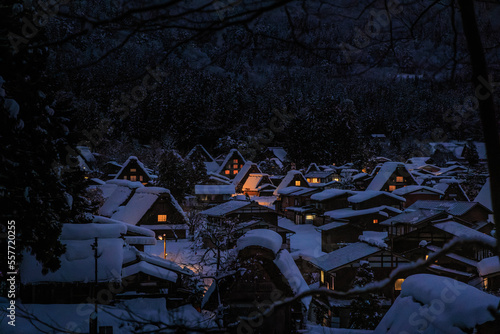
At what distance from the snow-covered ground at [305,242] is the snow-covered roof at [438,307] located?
1528 cm

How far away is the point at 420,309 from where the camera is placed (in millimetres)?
5832

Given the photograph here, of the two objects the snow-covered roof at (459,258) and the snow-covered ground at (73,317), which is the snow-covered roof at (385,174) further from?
the snow-covered ground at (73,317)

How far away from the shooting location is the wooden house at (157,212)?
1020 inches

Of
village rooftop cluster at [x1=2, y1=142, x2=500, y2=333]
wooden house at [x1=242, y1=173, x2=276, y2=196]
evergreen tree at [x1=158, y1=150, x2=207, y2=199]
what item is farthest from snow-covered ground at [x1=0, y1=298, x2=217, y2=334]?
wooden house at [x1=242, y1=173, x2=276, y2=196]

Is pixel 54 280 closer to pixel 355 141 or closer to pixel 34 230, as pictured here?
pixel 34 230

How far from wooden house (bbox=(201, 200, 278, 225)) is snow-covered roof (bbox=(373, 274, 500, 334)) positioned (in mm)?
19945

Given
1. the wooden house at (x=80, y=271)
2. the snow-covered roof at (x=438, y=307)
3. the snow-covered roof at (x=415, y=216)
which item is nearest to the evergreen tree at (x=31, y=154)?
the wooden house at (x=80, y=271)

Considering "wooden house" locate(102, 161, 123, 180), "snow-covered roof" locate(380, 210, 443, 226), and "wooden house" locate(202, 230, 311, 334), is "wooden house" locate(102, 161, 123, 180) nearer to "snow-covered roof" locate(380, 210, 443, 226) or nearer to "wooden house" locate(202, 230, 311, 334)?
"snow-covered roof" locate(380, 210, 443, 226)

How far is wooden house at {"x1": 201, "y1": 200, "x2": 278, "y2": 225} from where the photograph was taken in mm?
26266

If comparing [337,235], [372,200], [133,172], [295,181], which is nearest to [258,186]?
[295,181]

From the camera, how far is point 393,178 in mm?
40125

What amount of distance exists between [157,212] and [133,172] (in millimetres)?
14236

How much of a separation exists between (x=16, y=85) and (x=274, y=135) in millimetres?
59598

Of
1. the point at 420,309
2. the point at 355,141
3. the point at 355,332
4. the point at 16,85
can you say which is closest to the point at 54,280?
the point at 16,85
